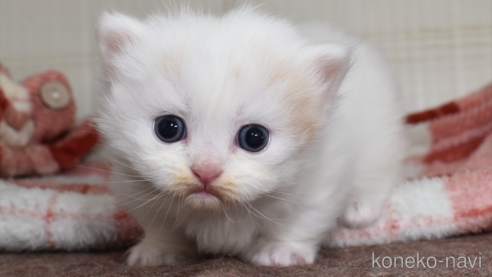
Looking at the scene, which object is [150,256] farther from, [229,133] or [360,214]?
[360,214]

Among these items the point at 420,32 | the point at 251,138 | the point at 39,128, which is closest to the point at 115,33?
the point at 251,138

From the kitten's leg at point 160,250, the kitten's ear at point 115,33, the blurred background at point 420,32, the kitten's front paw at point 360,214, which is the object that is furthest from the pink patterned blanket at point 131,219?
the blurred background at point 420,32

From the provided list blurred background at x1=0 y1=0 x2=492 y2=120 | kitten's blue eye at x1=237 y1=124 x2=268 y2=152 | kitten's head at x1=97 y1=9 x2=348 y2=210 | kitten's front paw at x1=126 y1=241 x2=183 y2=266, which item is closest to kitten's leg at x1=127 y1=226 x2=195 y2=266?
kitten's front paw at x1=126 y1=241 x2=183 y2=266

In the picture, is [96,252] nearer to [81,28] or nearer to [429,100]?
[81,28]

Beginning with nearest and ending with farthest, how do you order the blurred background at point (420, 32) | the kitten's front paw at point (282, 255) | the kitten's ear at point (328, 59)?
1. the kitten's ear at point (328, 59)
2. the kitten's front paw at point (282, 255)
3. the blurred background at point (420, 32)

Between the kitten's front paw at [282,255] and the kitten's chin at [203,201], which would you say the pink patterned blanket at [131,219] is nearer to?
the kitten's front paw at [282,255]

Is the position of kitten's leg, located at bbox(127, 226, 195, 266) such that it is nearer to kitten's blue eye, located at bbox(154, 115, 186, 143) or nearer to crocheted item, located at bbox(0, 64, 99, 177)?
kitten's blue eye, located at bbox(154, 115, 186, 143)

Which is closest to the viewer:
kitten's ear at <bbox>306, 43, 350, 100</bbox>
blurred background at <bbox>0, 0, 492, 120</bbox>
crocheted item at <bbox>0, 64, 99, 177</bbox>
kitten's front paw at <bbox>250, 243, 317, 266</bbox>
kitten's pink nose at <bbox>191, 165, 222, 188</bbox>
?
kitten's pink nose at <bbox>191, 165, 222, 188</bbox>
